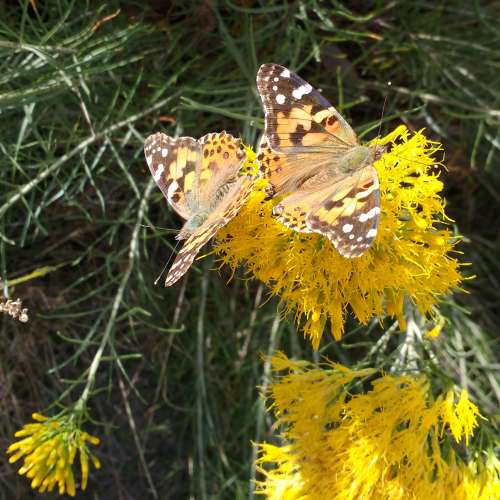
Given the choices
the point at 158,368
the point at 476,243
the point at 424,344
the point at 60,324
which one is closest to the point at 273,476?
the point at 424,344

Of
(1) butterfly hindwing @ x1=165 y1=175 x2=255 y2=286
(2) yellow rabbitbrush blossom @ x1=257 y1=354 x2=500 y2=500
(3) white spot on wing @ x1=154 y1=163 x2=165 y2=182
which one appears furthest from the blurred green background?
(1) butterfly hindwing @ x1=165 y1=175 x2=255 y2=286

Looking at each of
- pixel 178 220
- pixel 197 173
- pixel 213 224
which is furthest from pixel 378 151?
pixel 178 220

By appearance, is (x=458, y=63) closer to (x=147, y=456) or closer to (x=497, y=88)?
(x=497, y=88)

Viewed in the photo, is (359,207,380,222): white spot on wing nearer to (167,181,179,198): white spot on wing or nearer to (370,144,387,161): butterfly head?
(370,144,387,161): butterfly head

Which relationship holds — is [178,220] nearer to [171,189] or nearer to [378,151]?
[171,189]

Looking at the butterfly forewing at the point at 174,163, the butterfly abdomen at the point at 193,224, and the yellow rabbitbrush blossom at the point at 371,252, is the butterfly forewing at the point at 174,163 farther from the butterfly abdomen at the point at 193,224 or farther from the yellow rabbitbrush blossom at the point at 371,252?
the yellow rabbitbrush blossom at the point at 371,252
